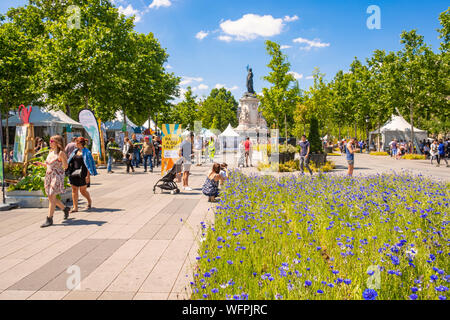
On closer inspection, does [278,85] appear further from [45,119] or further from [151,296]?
[151,296]

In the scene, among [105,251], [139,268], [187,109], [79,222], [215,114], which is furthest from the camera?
[215,114]

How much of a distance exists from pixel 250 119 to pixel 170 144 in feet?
122

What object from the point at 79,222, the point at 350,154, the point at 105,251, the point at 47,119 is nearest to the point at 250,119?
the point at 47,119

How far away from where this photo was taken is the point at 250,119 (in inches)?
1912

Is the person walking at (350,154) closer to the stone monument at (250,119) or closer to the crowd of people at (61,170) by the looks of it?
the crowd of people at (61,170)

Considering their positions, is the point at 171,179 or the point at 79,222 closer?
the point at 79,222

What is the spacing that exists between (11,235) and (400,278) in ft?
21.2

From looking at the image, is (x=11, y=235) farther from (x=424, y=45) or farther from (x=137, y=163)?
(x=424, y=45)

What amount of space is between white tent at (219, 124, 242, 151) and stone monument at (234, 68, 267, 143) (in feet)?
4.55

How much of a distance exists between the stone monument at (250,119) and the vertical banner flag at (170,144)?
115ft

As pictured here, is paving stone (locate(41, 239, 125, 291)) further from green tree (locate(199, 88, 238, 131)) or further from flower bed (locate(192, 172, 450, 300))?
green tree (locate(199, 88, 238, 131))
